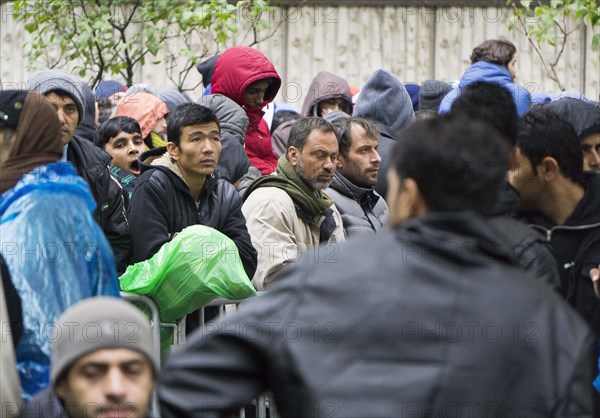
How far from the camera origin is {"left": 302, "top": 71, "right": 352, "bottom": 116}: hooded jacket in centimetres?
963

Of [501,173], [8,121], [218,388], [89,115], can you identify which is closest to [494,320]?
[501,173]

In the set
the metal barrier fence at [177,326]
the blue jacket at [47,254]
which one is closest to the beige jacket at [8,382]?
the blue jacket at [47,254]

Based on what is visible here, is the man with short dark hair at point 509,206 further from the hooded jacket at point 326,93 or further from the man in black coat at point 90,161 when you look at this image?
the hooded jacket at point 326,93

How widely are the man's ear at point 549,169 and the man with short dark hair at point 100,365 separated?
1851 millimetres

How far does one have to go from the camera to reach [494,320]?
120 inches

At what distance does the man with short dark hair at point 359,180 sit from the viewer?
7.51 meters

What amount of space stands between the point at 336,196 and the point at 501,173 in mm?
4351

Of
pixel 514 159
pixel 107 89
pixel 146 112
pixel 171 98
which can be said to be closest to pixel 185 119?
pixel 146 112

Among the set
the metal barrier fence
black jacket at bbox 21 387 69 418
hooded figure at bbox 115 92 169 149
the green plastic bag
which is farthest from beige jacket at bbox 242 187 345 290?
black jacket at bbox 21 387 69 418

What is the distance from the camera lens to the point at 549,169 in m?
4.97

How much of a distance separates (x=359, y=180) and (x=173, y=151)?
1282mm

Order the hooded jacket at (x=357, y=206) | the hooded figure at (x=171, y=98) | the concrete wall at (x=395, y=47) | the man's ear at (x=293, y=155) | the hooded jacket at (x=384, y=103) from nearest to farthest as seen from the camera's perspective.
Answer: the man's ear at (x=293, y=155), the hooded jacket at (x=357, y=206), the hooded jacket at (x=384, y=103), the hooded figure at (x=171, y=98), the concrete wall at (x=395, y=47)

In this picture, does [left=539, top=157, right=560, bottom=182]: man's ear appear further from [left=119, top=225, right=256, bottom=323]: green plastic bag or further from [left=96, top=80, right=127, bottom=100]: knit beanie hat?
[left=96, top=80, right=127, bottom=100]: knit beanie hat

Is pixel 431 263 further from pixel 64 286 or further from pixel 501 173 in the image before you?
pixel 64 286
